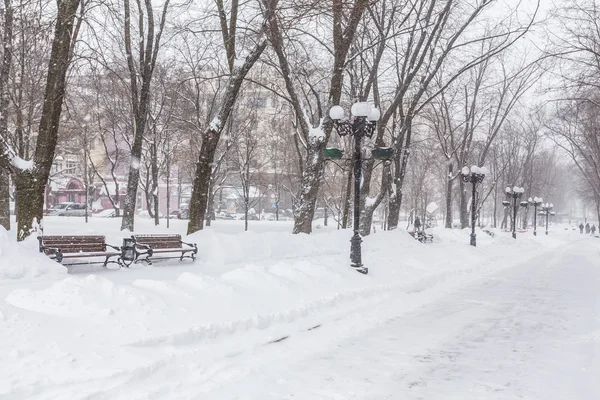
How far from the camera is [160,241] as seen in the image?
42.4 feet

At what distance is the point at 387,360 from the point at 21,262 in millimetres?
6458

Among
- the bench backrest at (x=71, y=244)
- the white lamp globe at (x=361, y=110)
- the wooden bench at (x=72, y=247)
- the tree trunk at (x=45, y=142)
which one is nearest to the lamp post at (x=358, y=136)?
the white lamp globe at (x=361, y=110)

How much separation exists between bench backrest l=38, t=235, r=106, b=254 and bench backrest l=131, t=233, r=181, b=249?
1.13 m

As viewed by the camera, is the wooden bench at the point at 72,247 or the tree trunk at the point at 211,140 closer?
the wooden bench at the point at 72,247

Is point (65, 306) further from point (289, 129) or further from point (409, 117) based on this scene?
point (289, 129)

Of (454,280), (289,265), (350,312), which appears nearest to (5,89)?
(289,265)

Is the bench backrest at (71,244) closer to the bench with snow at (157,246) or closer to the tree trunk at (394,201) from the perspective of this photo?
the bench with snow at (157,246)

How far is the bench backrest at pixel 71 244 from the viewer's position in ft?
33.2

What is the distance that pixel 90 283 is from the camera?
682 centimetres

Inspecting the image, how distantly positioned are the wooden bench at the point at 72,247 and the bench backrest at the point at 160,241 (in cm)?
94

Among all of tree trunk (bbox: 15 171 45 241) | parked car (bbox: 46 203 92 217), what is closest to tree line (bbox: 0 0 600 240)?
tree trunk (bbox: 15 171 45 241)

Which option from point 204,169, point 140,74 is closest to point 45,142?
point 204,169

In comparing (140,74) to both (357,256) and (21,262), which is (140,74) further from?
(21,262)

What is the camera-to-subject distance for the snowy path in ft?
15.6
